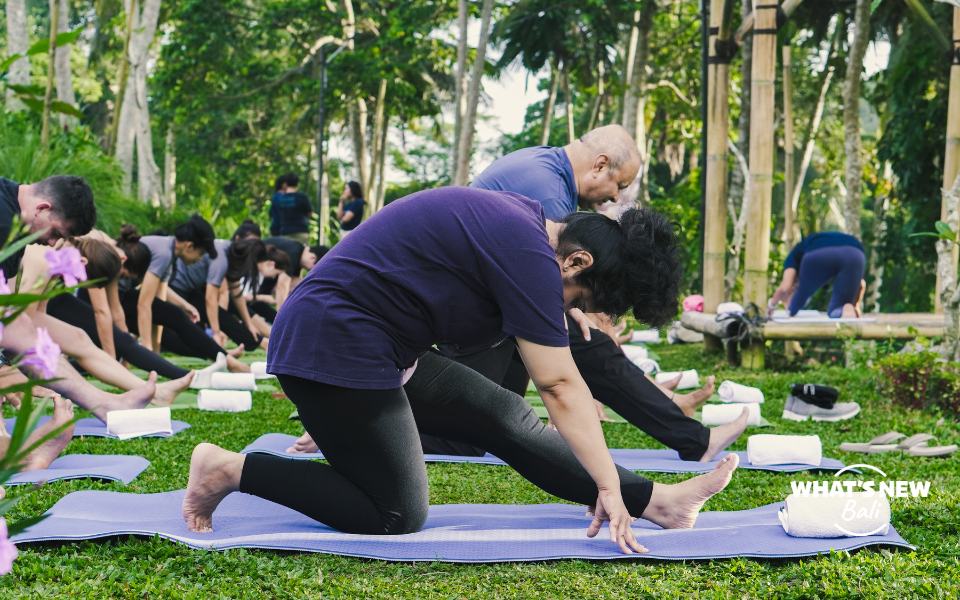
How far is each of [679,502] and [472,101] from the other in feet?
36.9

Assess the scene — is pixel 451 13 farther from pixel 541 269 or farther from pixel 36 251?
pixel 541 269

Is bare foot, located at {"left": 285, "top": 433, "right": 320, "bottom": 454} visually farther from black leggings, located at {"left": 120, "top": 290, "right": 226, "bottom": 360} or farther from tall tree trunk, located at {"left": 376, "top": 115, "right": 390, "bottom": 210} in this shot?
tall tree trunk, located at {"left": 376, "top": 115, "right": 390, "bottom": 210}

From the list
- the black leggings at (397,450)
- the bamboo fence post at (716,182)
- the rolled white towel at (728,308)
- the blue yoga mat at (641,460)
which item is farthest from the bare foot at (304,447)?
the bamboo fence post at (716,182)

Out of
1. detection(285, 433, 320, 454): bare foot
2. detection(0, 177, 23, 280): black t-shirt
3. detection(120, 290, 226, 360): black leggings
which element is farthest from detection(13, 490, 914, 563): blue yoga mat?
detection(120, 290, 226, 360): black leggings

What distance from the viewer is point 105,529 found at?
2578mm

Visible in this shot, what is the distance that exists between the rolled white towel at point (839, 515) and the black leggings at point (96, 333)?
437 centimetres

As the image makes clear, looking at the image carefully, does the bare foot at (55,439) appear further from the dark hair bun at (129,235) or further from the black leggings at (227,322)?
the black leggings at (227,322)

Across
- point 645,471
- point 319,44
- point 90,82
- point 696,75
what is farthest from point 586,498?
point 90,82

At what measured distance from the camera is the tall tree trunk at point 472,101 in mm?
13109

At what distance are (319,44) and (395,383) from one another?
65.9ft

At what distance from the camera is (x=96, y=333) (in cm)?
560

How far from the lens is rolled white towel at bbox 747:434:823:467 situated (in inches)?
151

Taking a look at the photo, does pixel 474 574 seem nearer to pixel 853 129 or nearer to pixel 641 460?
pixel 641 460

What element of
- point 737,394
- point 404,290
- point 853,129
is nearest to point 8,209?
point 404,290
